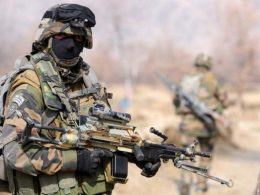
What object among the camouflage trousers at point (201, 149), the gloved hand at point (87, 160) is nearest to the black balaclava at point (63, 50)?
the gloved hand at point (87, 160)

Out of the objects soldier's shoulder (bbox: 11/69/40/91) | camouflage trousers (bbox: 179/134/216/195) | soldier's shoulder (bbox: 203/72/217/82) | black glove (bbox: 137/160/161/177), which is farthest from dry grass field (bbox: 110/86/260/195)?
soldier's shoulder (bbox: 11/69/40/91)

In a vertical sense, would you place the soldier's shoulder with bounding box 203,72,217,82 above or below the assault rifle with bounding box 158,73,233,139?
above

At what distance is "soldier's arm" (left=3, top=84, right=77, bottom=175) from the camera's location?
10.5ft

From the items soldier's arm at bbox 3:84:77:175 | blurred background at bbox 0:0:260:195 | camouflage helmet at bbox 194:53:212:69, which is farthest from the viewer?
blurred background at bbox 0:0:260:195

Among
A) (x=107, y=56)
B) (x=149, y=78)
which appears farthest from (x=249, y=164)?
(x=149, y=78)

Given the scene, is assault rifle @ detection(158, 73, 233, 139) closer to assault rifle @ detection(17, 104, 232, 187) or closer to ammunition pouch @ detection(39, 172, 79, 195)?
assault rifle @ detection(17, 104, 232, 187)

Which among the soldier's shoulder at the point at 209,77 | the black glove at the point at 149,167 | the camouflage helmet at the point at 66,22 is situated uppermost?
the soldier's shoulder at the point at 209,77

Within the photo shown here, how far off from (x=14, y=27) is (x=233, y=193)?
500cm

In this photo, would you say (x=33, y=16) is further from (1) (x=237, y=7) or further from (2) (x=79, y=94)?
(1) (x=237, y=7)

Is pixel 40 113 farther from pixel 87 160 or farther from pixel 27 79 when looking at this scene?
pixel 87 160

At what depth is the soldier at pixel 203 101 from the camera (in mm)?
7953

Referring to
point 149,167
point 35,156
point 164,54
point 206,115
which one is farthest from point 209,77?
point 164,54

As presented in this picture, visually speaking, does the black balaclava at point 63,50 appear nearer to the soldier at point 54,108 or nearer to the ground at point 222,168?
the soldier at point 54,108

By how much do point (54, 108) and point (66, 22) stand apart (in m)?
0.52
